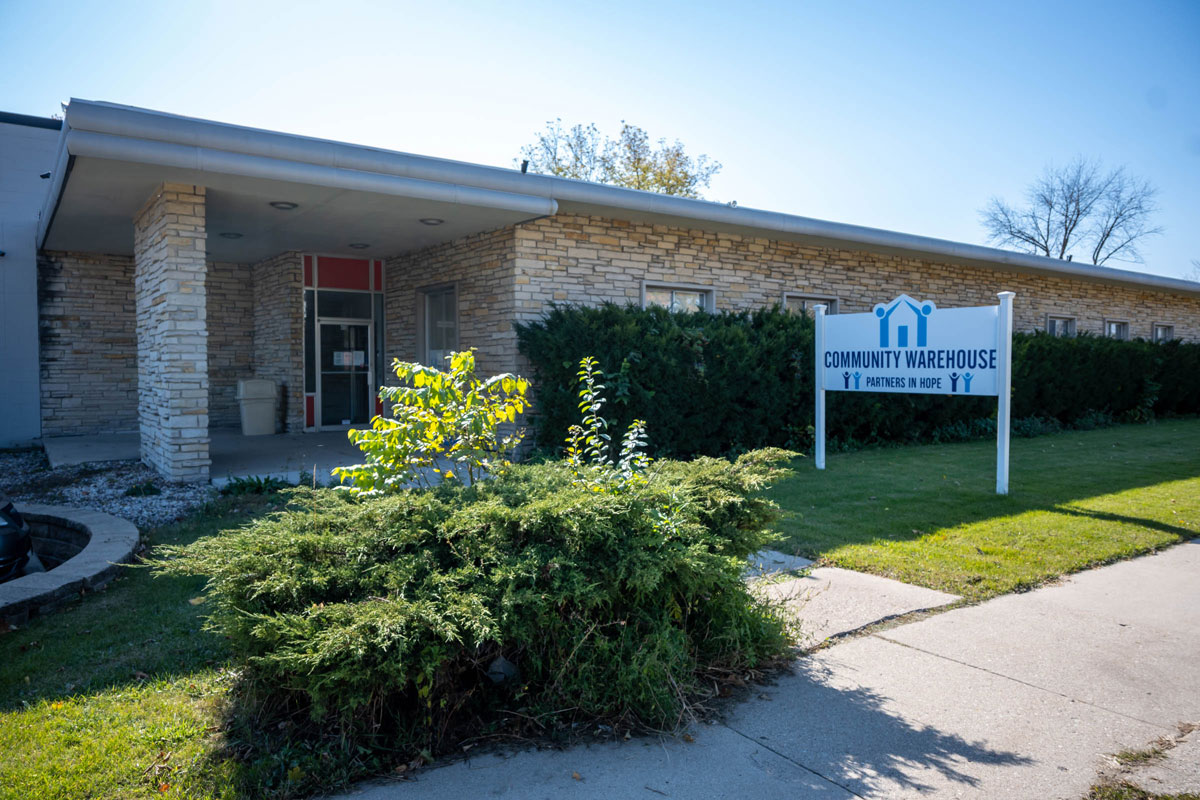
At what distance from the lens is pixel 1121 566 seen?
578 cm

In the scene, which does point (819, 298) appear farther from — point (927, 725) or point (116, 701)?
point (116, 701)

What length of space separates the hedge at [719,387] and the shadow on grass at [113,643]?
5.31m

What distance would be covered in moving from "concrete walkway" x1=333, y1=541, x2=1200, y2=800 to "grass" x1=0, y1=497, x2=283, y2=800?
0.85 m

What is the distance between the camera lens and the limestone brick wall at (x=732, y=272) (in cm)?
1090

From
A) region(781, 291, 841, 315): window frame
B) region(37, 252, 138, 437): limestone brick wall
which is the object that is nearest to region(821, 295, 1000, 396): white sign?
region(781, 291, 841, 315): window frame

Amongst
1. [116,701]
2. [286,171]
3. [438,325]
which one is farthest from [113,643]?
[438,325]

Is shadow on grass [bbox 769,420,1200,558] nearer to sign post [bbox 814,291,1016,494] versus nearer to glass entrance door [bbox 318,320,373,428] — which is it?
sign post [bbox 814,291,1016,494]

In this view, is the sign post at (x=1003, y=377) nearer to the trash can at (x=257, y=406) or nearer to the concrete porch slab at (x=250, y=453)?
the concrete porch slab at (x=250, y=453)

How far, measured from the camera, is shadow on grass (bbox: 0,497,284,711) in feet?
12.7

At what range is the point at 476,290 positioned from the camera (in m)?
11.5

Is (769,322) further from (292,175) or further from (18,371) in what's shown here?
(18,371)

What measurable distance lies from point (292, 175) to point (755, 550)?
6.62m

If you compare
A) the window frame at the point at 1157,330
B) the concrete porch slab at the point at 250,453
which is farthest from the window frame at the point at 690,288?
the window frame at the point at 1157,330

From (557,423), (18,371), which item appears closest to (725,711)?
(557,423)
